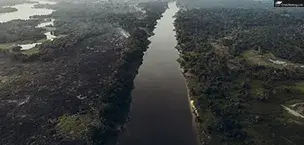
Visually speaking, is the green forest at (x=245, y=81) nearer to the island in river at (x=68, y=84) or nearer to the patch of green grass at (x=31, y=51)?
the island in river at (x=68, y=84)

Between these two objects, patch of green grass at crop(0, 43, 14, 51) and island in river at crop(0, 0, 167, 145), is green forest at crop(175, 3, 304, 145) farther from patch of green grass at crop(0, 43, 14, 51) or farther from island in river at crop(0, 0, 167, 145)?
patch of green grass at crop(0, 43, 14, 51)

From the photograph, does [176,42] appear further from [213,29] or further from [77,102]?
[77,102]

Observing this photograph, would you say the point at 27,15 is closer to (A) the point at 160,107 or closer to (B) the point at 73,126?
(A) the point at 160,107

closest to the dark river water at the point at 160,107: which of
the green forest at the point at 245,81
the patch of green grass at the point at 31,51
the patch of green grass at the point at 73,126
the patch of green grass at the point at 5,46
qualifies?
the green forest at the point at 245,81

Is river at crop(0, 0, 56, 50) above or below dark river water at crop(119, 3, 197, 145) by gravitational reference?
above

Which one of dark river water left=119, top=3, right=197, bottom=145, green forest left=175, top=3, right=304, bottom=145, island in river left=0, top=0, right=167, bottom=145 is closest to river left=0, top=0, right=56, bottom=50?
island in river left=0, top=0, right=167, bottom=145
